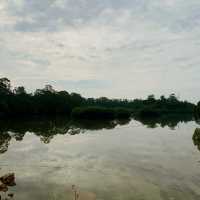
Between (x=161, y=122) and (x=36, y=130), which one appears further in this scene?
(x=161, y=122)

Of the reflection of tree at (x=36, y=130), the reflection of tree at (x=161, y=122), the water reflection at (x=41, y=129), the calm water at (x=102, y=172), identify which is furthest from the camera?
the reflection of tree at (x=161, y=122)

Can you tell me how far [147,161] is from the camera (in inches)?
746

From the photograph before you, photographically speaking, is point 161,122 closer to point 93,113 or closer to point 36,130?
point 93,113

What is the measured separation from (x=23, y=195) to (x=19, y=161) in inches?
304

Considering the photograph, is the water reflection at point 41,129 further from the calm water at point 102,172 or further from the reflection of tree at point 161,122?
the calm water at point 102,172

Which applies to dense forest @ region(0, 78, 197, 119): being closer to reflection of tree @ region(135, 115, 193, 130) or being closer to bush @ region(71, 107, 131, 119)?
bush @ region(71, 107, 131, 119)

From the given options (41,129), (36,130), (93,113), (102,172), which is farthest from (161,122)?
(102,172)

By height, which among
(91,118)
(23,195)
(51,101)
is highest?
(51,101)

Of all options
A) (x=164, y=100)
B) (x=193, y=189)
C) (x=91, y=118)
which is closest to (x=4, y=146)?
(x=193, y=189)

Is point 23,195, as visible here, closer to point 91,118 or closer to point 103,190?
point 103,190

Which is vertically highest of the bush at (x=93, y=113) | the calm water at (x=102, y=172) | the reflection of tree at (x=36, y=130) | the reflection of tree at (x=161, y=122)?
the bush at (x=93, y=113)

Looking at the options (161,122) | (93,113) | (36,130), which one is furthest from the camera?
(93,113)

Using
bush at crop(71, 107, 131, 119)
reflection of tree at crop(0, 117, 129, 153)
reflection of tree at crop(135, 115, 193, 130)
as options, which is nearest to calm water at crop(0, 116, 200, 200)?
reflection of tree at crop(0, 117, 129, 153)

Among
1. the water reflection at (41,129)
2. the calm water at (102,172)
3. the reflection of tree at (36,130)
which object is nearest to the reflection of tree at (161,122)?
the water reflection at (41,129)
